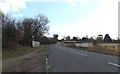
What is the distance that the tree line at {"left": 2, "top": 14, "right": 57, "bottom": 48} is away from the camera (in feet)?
81.6

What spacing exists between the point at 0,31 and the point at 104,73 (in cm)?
1958

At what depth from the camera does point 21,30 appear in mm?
47812

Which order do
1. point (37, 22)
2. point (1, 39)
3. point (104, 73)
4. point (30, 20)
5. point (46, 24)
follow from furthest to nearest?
point (46, 24) → point (37, 22) → point (30, 20) → point (1, 39) → point (104, 73)

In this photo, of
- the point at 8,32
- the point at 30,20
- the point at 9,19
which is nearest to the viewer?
the point at 8,32

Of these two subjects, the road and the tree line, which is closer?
the road

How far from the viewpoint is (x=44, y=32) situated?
64.5 meters

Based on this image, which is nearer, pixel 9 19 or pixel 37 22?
pixel 9 19

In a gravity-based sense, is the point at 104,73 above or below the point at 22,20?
below

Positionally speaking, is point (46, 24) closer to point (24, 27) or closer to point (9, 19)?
point (24, 27)

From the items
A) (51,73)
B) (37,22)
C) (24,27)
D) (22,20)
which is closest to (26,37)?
(24,27)

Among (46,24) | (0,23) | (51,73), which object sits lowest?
(51,73)

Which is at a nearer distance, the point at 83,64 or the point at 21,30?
the point at 83,64

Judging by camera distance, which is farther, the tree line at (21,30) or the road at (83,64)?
the tree line at (21,30)

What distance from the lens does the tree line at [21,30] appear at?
2487 cm
